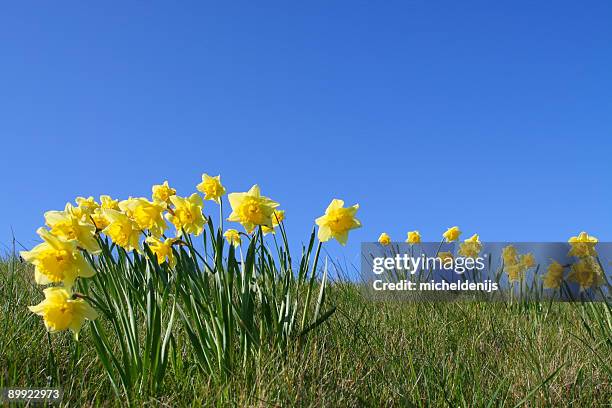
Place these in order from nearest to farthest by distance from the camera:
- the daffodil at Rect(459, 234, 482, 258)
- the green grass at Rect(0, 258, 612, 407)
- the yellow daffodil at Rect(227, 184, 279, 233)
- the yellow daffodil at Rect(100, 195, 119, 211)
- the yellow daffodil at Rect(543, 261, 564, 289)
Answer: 1. the green grass at Rect(0, 258, 612, 407)
2. the yellow daffodil at Rect(227, 184, 279, 233)
3. the yellow daffodil at Rect(100, 195, 119, 211)
4. the yellow daffodil at Rect(543, 261, 564, 289)
5. the daffodil at Rect(459, 234, 482, 258)

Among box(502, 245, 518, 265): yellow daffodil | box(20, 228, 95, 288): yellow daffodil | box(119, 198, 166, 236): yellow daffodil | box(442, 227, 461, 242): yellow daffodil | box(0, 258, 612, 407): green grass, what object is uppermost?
box(442, 227, 461, 242): yellow daffodil

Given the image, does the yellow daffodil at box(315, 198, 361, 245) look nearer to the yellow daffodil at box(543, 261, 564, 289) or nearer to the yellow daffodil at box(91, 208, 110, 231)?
the yellow daffodil at box(91, 208, 110, 231)

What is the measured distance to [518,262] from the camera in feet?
17.5

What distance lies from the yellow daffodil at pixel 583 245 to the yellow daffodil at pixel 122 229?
3.09 metres

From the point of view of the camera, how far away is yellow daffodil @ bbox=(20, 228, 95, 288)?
2391mm

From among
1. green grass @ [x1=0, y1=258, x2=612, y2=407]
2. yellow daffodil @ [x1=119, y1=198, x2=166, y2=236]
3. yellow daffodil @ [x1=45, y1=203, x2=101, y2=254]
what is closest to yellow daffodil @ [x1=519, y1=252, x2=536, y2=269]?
green grass @ [x1=0, y1=258, x2=612, y2=407]

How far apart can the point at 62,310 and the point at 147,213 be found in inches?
20.8

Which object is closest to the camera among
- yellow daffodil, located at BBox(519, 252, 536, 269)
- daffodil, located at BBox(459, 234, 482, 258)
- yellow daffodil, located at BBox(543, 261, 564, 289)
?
yellow daffodil, located at BBox(543, 261, 564, 289)

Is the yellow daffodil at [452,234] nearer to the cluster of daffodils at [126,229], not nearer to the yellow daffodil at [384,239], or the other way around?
the yellow daffodil at [384,239]

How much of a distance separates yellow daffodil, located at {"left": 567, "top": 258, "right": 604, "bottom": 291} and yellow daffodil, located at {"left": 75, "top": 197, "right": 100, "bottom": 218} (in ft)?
10.4

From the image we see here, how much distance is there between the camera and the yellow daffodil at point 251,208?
276 cm

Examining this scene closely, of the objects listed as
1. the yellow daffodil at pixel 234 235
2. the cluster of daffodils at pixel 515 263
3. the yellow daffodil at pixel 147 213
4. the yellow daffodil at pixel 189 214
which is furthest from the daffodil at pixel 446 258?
the yellow daffodil at pixel 147 213

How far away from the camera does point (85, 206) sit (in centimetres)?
329

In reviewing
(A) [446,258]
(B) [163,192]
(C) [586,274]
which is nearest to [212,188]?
(B) [163,192]
